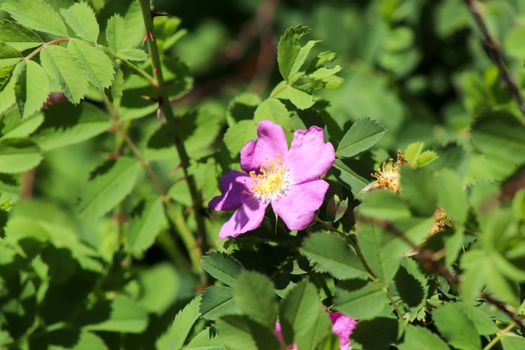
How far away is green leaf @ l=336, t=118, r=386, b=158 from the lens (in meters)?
1.20

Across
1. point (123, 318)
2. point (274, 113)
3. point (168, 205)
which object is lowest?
point (123, 318)

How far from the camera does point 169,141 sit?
158 centimetres

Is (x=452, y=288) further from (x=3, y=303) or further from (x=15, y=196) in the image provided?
(x=3, y=303)

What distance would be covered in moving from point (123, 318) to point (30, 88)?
1.97 feet

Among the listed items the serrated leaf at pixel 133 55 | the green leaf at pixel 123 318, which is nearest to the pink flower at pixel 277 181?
the serrated leaf at pixel 133 55

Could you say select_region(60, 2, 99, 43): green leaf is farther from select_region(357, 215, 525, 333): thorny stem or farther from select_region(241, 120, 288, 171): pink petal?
select_region(357, 215, 525, 333): thorny stem

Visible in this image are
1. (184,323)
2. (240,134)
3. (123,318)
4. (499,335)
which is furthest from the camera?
(123,318)

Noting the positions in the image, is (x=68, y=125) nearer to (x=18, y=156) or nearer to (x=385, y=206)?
(x=18, y=156)

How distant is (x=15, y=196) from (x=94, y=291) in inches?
14.7

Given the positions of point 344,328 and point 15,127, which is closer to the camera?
point 344,328

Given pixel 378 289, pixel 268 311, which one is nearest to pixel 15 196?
pixel 268 311

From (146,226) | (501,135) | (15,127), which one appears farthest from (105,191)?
(501,135)

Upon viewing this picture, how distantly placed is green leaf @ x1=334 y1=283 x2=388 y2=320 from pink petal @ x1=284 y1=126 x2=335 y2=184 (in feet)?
0.75

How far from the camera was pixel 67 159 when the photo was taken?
2.94 metres
